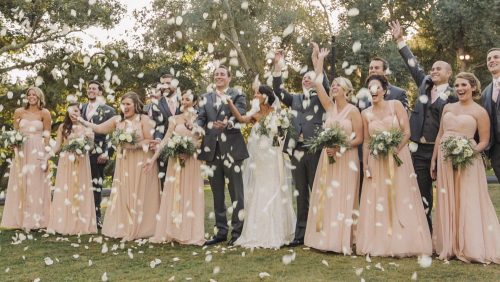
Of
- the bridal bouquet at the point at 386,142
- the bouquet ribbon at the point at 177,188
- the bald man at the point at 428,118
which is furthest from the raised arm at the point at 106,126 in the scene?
the bald man at the point at 428,118

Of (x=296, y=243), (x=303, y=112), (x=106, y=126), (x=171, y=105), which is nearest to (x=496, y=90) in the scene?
(x=303, y=112)

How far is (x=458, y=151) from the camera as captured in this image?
5.94 metres

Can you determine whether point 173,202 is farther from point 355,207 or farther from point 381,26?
point 381,26

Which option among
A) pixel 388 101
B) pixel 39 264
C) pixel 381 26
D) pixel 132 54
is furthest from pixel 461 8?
pixel 39 264

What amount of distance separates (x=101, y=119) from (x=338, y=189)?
4.01 metres

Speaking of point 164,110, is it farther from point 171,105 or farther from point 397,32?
point 397,32

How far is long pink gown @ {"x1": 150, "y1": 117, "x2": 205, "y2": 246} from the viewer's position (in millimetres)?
7438

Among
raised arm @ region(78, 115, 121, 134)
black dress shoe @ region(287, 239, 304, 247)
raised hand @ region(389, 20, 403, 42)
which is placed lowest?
black dress shoe @ region(287, 239, 304, 247)

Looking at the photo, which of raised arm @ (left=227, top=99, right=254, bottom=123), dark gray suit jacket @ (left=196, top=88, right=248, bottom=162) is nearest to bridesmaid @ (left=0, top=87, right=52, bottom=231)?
dark gray suit jacket @ (left=196, top=88, right=248, bottom=162)

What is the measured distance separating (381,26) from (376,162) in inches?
656

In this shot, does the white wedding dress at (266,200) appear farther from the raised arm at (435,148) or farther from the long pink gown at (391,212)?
the raised arm at (435,148)

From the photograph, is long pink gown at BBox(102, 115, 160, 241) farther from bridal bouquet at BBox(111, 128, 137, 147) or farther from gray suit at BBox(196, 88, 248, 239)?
gray suit at BBox(196, 88, 248, 239)

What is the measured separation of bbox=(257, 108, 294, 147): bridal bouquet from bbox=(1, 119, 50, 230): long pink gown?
3.95 metres

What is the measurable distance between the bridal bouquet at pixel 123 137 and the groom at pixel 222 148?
948 mm
